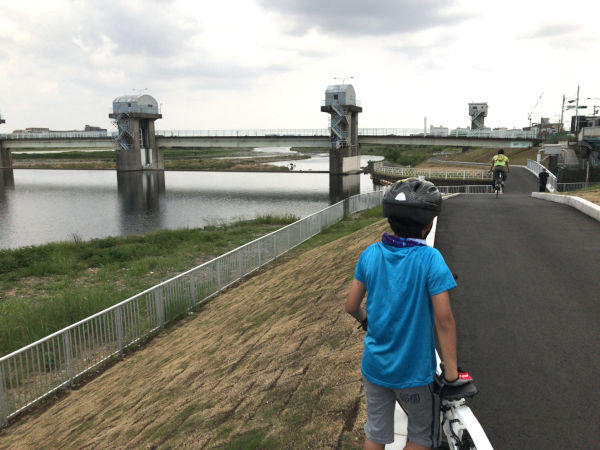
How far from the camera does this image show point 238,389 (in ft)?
19.1

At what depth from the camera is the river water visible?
112 ft

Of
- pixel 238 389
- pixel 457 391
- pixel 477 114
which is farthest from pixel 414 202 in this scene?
pixel 477 114

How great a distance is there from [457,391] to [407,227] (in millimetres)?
1065

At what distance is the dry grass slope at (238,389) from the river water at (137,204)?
22522 millimetres

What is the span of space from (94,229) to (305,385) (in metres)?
32.4

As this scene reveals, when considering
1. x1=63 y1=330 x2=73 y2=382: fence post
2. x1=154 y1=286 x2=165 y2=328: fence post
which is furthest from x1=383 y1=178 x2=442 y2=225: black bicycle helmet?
x1=154 y1=286 x2=165 y2=328: fence post

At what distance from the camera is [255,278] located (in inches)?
611

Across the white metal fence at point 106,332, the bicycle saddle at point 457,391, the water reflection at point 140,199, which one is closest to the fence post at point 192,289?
the white metal fence at point 106,332

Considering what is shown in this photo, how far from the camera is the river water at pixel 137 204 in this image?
112 feet

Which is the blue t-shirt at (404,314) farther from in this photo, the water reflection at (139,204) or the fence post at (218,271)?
the water reflection at (139,204)

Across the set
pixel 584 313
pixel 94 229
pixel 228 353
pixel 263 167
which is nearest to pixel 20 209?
pixel 94 229

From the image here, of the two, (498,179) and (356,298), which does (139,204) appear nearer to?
(498,179)

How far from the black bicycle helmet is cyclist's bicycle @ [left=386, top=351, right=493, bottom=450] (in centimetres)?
107

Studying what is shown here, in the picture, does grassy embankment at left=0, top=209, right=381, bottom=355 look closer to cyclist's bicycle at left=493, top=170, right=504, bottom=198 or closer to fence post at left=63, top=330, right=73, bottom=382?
fence post at left=63, top=330, right=73, bottom=382
